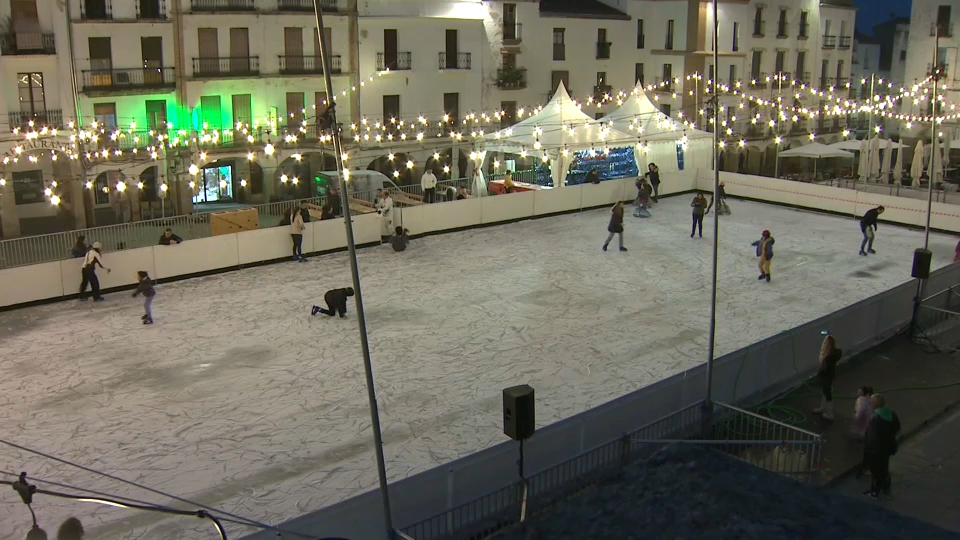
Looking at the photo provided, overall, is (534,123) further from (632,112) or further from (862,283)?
(862,283)

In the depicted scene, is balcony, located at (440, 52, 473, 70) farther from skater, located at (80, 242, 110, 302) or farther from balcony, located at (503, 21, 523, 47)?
skater, located at (80, 242, 110, 302)

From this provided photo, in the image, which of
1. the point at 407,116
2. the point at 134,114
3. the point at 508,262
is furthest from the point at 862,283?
the point at 134,114

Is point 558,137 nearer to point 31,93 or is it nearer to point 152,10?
point 152,10

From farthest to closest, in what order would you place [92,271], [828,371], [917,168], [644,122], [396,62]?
[396,62]
[917,168]
[644,122]
[92,271]
[828,371]

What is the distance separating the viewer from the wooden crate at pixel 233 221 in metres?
21.6

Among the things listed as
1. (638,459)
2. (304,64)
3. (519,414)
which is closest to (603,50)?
(304,64)

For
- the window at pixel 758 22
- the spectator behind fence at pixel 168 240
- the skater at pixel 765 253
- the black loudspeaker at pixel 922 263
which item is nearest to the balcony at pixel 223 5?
the spectator behind fence at pixel 168 240

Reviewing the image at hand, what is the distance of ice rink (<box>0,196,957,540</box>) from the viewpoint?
1106cm

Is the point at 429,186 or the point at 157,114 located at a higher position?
the point at 157,114

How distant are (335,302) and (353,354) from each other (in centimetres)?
180

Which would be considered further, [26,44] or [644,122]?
[644,122]

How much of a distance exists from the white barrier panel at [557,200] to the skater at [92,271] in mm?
11938

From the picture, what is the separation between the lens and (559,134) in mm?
26828

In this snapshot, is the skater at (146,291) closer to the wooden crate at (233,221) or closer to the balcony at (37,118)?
the wooden crate at (233,221)
